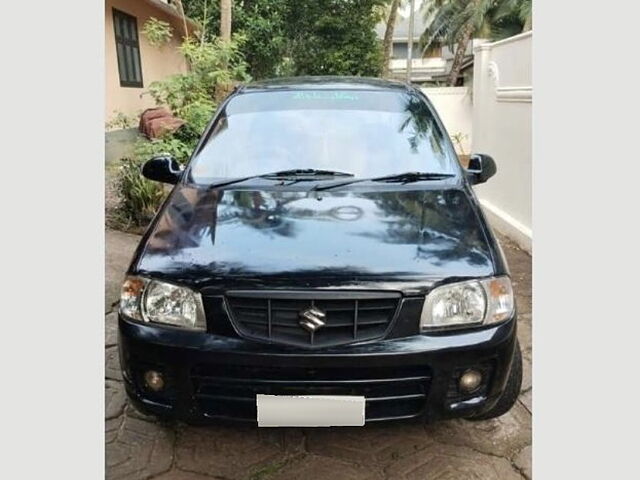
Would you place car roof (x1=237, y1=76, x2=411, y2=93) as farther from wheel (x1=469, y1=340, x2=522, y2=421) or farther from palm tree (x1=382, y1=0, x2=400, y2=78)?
palm tree (x1=382, y1=0, x2=400, y2=78)

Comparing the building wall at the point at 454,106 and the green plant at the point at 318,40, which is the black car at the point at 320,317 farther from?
the green plant at the point at 318,40

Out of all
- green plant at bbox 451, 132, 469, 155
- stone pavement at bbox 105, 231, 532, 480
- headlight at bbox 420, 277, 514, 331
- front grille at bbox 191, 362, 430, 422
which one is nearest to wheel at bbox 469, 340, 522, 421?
stone pavement at bbox 105, 231, 532, 480

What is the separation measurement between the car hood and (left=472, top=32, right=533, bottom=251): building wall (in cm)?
326

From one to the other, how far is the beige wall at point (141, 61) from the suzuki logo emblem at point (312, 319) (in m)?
8.20

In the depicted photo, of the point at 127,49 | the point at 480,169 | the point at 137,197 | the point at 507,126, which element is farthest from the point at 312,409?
the point at 127,49

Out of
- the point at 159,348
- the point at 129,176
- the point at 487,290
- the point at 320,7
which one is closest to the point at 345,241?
the point at 487,290

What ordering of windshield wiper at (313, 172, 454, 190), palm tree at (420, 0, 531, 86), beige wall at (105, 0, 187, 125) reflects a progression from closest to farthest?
windshield wiper at (313, 172, 454, 190)
beige wall at (105, 0, 187, 125)
palm tree at (420, 0, 531, 86)

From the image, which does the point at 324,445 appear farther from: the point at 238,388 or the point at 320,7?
the point at 320,7

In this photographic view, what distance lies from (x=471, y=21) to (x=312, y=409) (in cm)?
2071

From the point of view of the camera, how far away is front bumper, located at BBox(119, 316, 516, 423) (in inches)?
90.0

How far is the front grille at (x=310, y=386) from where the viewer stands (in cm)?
231

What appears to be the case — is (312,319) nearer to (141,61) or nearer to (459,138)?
(141,61)

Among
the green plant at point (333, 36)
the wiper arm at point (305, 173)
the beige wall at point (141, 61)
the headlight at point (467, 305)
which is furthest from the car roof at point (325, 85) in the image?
the green plant at point (333, 36)

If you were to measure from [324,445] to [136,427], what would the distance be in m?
0.96
